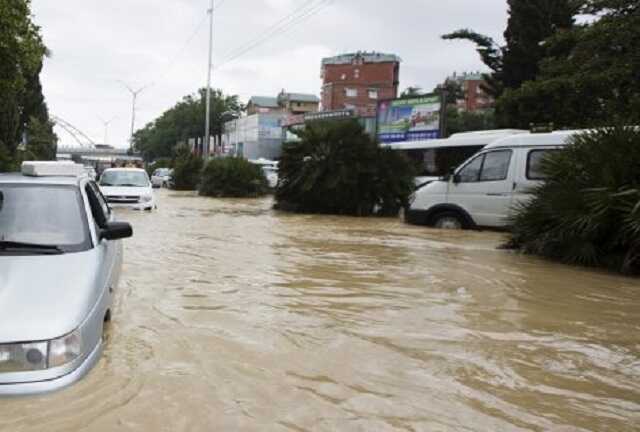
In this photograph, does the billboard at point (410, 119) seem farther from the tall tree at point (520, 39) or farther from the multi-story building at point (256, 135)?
the multi-story building at point (256, 135)

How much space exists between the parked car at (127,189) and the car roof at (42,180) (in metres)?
12.5

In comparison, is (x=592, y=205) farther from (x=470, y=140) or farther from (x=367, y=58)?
(x=367, y=58)

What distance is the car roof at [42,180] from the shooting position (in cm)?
547

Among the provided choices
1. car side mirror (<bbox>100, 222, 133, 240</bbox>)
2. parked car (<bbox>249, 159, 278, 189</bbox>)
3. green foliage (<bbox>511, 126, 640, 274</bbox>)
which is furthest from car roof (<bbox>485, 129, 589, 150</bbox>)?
parked car (<bbox>249, 159, 278, 189</bbox>)

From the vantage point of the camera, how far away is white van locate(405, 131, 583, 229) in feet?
45.2

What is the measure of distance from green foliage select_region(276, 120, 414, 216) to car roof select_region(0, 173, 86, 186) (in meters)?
14.7

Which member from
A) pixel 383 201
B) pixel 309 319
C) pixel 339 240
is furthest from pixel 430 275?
pixel 383 201

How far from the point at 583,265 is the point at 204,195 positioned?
24445 mm

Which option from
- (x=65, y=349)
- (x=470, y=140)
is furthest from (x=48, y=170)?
(x=470, y=140)

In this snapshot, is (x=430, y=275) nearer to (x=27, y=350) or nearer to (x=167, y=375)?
(x=167, y=375)

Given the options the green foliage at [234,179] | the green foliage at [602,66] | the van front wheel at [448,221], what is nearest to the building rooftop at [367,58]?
the green foliage at [234,179]

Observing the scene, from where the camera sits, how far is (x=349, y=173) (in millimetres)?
20312

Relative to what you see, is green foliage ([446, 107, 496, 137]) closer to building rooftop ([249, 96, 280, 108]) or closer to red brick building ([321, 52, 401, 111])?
red brick building ([321, 52, 401, 111])

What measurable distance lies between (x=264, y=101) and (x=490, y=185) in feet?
312
